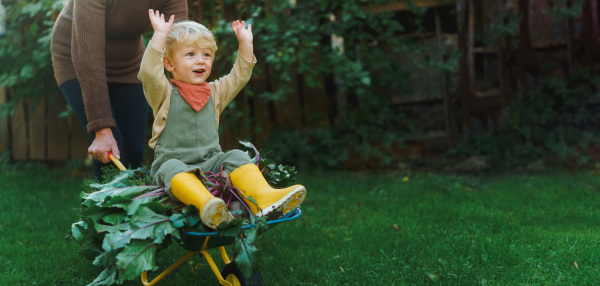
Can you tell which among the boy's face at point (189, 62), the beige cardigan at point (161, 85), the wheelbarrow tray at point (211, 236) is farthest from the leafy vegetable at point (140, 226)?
the boy's face at point (189, 62)

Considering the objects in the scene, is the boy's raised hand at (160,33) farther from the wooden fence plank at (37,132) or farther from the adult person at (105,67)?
the wooden fence plank at (37,132)

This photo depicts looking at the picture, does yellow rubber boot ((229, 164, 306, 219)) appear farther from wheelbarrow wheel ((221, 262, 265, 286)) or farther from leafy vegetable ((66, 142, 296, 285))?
wheelbarrow wheel ((221, 262, 265, 286))

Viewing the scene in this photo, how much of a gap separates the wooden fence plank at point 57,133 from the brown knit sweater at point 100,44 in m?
3.76

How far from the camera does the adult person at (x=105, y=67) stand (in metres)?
2.44

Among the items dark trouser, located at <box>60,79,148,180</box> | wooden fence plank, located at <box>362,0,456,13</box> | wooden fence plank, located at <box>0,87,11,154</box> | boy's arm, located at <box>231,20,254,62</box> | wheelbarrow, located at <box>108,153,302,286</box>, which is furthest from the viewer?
wooden fence plank, located at <box>0,87,11,154</box>

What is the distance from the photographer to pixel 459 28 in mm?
5480

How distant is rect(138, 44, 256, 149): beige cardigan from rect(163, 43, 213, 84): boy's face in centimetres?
7

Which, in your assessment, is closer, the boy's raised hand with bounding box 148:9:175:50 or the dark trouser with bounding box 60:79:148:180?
the boy's raised hand with bounding box 148:9:175:50

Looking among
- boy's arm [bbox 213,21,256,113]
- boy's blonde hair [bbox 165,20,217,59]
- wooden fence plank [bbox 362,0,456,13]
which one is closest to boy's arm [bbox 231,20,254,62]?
boy's arm [bbox 213,21,256,113]

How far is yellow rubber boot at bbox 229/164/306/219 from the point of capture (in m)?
1.94

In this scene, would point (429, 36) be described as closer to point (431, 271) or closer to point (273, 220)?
point (431, 271)

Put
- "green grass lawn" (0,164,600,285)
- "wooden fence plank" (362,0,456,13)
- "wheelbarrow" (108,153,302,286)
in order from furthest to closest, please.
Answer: "wooden fence plank" (362,0,456,13), "green grass lawn" (0,164,600,285), "wheelbarrow" (108,153,302,286)

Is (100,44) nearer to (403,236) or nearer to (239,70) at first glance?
(239,70)

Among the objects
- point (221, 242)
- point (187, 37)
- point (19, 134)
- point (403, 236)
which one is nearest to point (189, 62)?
point (187, 37)
